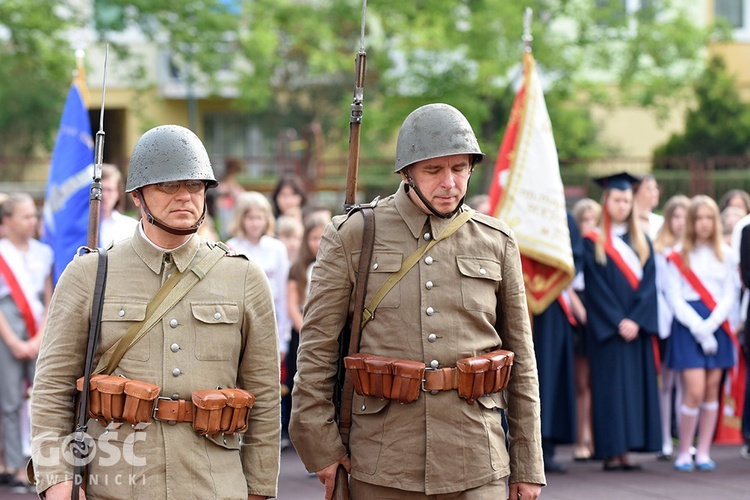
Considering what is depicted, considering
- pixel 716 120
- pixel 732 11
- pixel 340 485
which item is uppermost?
pixel 732 11

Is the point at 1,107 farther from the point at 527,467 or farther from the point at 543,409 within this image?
the point at 527,467

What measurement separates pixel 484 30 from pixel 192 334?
18.5m

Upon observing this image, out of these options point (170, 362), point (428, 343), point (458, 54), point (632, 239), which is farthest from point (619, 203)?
point (458, 54)

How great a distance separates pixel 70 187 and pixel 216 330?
567 cm

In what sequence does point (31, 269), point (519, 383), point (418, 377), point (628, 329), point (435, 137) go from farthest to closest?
point (628, 329), point (31, 269), point (519, 383), point (435, 137), point (418, 377)

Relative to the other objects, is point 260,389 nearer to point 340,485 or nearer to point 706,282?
point 340,485

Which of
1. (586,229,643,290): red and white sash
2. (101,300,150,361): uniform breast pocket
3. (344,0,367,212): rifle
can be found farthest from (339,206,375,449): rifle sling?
(586,229,643,290): red and white sash

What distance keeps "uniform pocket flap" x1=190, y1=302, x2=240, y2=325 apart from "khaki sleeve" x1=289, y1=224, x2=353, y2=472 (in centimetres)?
44

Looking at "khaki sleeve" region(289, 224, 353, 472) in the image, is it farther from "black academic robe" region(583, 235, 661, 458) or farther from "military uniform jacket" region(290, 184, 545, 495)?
"black academic robe" region(583, 235, 661, 458)

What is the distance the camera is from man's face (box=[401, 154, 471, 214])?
4.80m

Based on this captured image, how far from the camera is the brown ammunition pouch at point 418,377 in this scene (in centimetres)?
465

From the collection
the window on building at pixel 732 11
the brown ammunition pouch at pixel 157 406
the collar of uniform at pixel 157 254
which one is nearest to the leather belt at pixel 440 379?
the brown ammunition pouch at pixel 157 406

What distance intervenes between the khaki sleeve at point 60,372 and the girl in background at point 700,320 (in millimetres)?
6517

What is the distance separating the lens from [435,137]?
477cm
